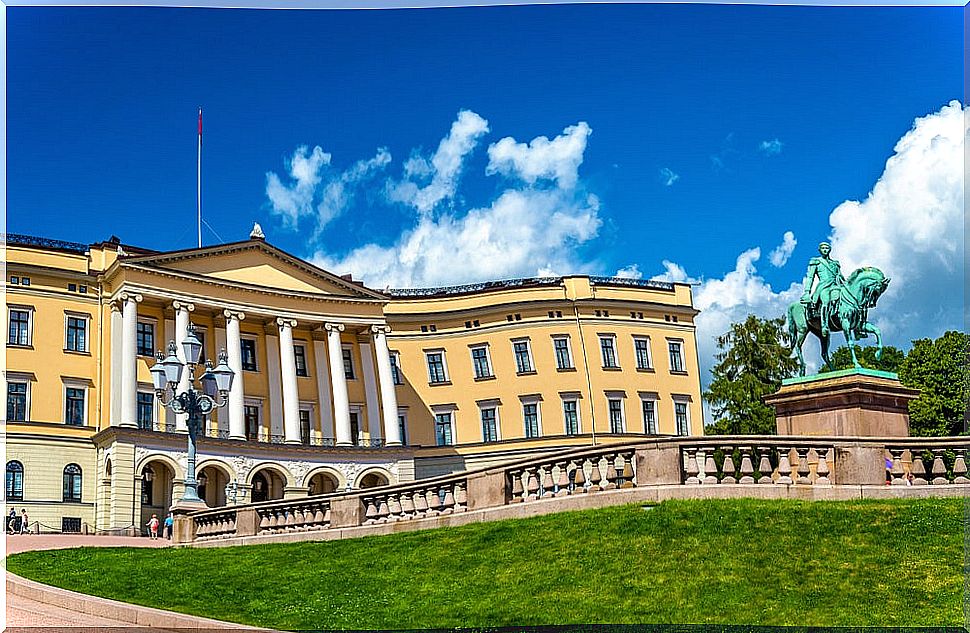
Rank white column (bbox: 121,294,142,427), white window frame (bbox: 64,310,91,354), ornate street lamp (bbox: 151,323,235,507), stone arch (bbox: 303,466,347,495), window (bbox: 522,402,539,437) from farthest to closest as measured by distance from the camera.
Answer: window (bbox: 522,402,539,437), stone arch (bbox: 303,466,347,495), white window frame (bbox: 64,310,91,354), white column (bbox: 121,294,142,427), ornate street lamp (bbox: 151,323,235,507)

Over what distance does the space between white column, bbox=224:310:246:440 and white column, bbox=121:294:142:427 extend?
11.5ft

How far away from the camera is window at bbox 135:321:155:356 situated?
45581 mm

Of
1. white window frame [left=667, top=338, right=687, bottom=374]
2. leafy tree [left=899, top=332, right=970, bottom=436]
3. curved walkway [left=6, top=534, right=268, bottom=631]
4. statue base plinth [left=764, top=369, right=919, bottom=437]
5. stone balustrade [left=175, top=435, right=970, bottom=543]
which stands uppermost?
white window frame [left=667, top=338, right=687, bottom=374]

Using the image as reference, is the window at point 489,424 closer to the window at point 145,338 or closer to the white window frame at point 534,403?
the white window frame at point 534,403

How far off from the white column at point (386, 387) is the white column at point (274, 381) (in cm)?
392

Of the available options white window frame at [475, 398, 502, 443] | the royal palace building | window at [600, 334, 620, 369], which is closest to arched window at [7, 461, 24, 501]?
the royal palace building

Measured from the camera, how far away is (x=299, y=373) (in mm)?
50250

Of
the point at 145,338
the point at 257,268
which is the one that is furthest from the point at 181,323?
the point at 257,268

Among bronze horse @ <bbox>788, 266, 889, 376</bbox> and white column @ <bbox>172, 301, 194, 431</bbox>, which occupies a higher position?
white column @ <bbox>172, 301, 194, 431</bbox>

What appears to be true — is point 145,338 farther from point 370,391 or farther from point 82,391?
point 370,391

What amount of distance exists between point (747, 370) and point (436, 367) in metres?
12.7

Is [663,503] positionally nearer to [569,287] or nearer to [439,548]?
[439,548]

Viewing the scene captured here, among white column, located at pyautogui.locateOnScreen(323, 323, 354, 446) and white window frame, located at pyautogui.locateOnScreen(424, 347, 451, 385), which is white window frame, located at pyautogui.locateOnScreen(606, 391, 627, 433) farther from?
white column, located at pyautogui.locateOnScreen(323, 323, 354, 446)

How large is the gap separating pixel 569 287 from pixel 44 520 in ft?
72.5
